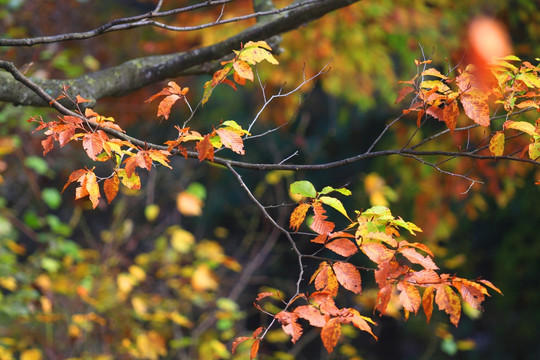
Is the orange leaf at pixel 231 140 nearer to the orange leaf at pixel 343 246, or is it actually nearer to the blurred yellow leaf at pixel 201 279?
the orange leaf at pixel 343 246

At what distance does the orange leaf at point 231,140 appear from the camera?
133 cm

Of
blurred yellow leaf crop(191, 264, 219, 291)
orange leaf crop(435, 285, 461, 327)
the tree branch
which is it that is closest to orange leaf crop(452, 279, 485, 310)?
orange leaf crop(435, 285, 461, 327)

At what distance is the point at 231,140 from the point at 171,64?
64 centimetres

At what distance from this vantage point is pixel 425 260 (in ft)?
4.36

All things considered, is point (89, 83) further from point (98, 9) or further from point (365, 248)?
point (98, 9)

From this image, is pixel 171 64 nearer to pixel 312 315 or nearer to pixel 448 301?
pixel 312 315

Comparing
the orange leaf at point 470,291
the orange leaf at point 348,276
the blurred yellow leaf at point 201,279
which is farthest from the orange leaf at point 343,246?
the blurred yellow leaf at point 201,279

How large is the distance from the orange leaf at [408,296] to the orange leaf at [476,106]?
0.44 m

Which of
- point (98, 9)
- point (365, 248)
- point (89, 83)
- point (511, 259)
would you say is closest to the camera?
point (365, 248)

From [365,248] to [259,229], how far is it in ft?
15.1

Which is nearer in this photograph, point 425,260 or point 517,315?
point 425,260

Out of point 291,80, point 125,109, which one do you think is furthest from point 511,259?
point 125,109

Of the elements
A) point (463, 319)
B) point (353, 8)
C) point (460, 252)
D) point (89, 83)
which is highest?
point (89, 83)

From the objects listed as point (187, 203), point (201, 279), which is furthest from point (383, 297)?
point (187, 203)
